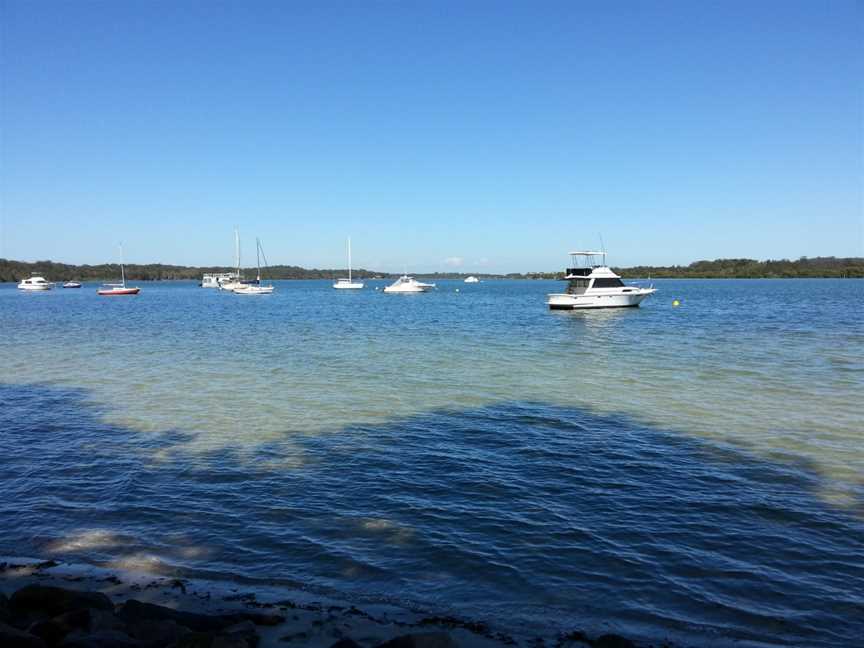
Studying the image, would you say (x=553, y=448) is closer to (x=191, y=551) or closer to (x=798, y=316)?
(x=191, y=551)

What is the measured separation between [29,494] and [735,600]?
38.6ft

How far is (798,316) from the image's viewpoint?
185 ft

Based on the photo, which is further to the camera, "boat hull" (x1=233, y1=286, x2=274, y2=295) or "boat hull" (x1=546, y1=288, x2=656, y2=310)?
"boat hull" (x1=233, y1=286, x2=274, y2=295)

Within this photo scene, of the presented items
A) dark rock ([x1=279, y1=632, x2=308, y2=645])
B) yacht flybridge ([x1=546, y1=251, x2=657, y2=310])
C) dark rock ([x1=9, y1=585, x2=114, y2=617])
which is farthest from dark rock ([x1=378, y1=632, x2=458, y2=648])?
yacht flybridge ([x1=546, y1=251, x2=657, y2=310])

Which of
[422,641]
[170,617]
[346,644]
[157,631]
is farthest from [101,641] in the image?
[422,641]

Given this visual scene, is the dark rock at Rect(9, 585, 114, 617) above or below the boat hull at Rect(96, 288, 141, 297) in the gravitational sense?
below

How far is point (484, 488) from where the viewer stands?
10.9 m

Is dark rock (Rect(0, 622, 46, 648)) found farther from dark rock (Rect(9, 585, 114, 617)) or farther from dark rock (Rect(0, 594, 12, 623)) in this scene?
dark rock (Rect(9, 585, 114, 617))

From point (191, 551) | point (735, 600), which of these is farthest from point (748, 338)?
point (191, 551)

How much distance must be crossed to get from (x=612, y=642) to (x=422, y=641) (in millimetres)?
2091

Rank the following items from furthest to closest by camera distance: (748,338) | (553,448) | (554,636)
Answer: (748,338) → (553,448) → (554,636)

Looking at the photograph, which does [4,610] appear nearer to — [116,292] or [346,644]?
[346,644]

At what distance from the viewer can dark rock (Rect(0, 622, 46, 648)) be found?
500 centimetres

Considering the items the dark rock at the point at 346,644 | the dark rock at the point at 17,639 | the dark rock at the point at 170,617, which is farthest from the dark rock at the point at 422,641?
the dark rock at the point at 17,639
